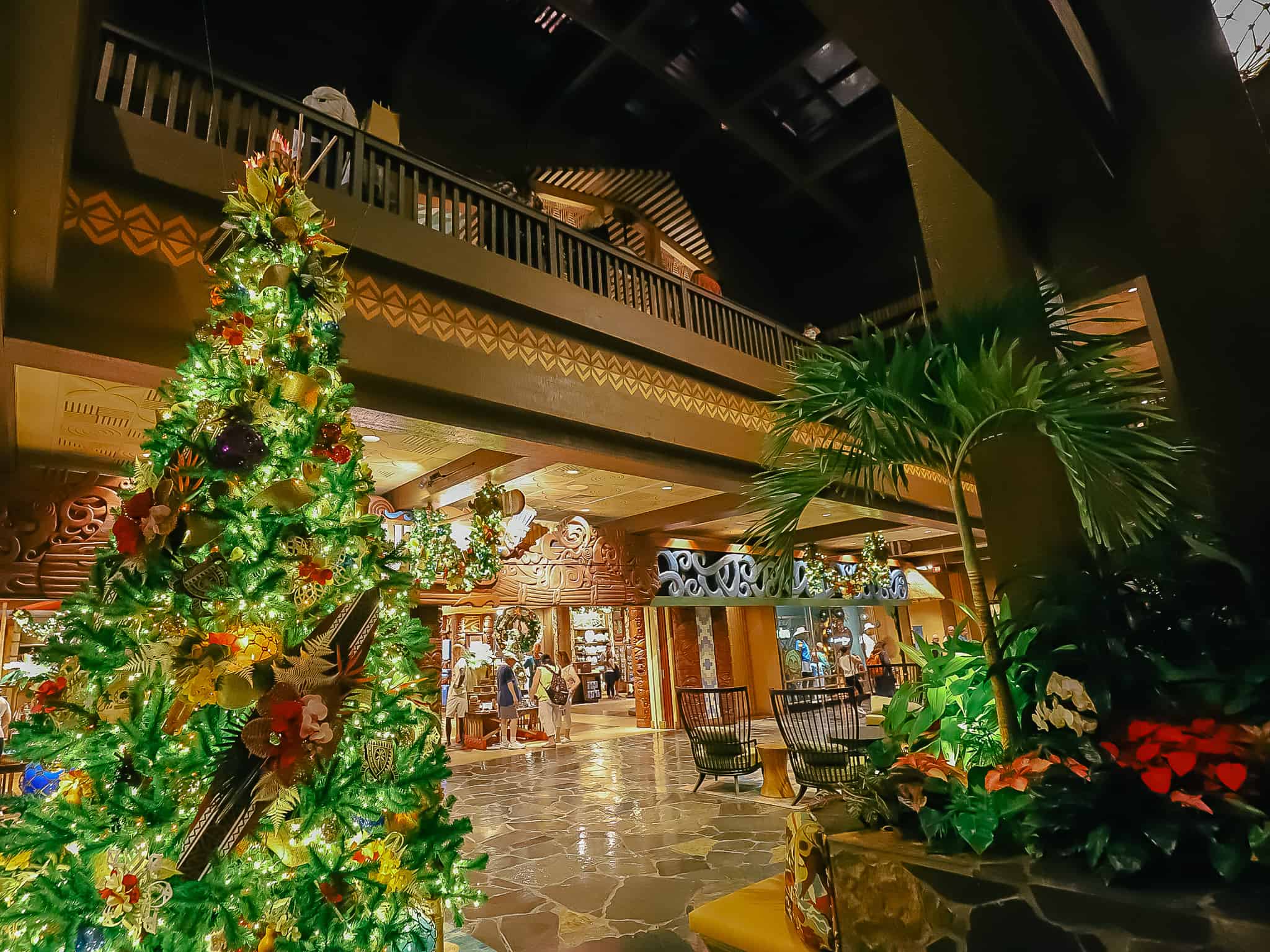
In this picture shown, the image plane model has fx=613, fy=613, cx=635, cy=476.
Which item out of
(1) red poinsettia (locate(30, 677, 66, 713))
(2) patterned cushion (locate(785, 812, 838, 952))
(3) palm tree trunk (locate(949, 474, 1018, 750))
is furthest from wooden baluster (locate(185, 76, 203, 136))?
(2) patterned cushion (locate(785, 812, 838, 952))

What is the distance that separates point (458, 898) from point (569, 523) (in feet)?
21.8

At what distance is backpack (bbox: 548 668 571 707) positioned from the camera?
10703mm

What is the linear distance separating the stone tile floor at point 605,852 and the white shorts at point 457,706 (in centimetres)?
237

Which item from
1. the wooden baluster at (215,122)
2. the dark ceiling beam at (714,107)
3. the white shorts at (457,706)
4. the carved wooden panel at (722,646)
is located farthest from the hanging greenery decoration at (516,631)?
the wooden baluster at (215,122)

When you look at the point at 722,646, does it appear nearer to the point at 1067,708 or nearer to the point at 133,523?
the point at 1067,708

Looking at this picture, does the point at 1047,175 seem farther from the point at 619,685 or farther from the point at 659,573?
the point at 619,685

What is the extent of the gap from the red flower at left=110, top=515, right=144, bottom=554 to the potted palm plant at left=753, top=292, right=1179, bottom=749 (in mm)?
2077

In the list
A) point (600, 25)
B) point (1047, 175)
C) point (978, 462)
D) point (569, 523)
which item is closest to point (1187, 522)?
point (978, 462)

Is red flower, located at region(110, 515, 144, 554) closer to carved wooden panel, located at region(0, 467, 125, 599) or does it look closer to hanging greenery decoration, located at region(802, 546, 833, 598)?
carved wooden panel, located at region(0, 467, 125, 599)

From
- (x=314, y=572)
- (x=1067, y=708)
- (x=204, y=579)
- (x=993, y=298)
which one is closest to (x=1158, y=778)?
(x=1067, y=708)

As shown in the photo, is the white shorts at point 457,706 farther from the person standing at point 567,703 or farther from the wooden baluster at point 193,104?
the wooden baluster at point 193,104

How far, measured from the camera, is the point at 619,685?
66.0 feet

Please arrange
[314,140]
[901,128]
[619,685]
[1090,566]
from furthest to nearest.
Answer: [619,685] → [314,140] → [901,128] → [1090,566]

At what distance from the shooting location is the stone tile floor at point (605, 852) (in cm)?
339
